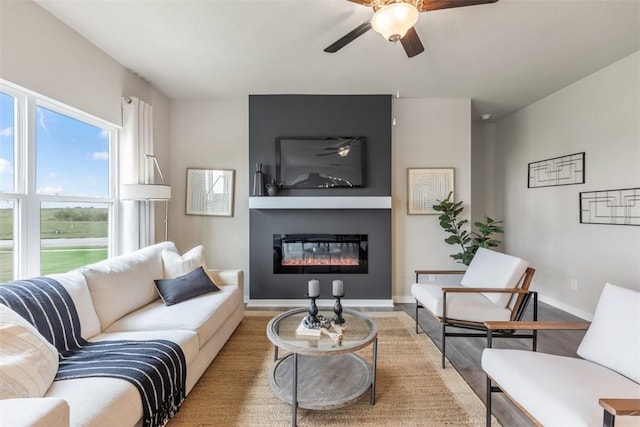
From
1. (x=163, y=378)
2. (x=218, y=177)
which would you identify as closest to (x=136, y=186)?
(x=218, y=177)

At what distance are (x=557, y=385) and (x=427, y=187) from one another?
113 inches

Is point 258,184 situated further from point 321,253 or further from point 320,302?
point 320,302

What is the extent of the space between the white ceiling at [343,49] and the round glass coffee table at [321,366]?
2332 millimetres

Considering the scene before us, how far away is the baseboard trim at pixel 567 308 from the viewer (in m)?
3.24

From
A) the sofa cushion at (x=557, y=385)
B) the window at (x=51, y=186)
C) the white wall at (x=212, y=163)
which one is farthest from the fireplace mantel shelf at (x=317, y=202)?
the sofa cushion at (x=557, y=385)

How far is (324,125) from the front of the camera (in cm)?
374

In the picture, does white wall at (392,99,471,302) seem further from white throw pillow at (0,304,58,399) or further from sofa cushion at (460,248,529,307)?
white throw pillow at (0,304,58,399)

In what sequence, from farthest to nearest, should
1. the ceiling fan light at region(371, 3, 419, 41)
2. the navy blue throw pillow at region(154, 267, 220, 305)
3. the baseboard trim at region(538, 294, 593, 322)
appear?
1. the baseboard trim at region(538, 294, 593, 322)
2. the navy blue throw pillow at region(154, 267, 220, 305)
3. the ceiling fan light at region(371, 3, 419, 41)

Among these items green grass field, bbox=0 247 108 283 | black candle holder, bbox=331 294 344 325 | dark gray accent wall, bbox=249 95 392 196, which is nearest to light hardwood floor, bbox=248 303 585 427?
black candle holder, bbox=331 294 344 325

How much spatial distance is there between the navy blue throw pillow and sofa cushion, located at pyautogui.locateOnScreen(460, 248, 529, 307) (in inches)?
98.1

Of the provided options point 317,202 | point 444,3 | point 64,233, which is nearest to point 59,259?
point 64,233

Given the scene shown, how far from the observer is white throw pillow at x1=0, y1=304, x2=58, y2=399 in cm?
114

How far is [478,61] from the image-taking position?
288cm

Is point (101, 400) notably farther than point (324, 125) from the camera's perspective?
No
